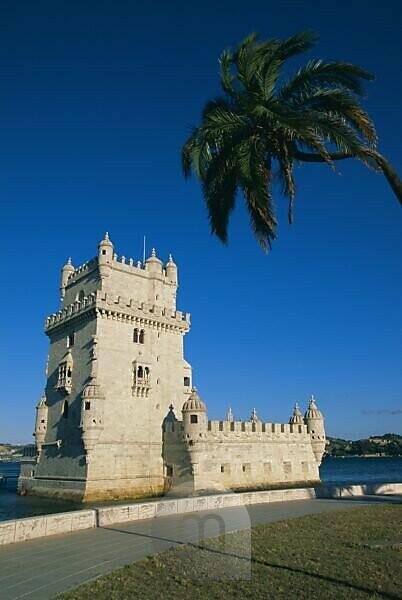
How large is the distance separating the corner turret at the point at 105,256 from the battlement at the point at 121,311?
225 cm

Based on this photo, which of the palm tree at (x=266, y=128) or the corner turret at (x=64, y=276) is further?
the corner turret at (x=64, y=276)

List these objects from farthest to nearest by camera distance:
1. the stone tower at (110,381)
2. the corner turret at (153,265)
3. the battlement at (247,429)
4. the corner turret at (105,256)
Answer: the corner turret at (153,265)
the corner turret at (105,256)
the battlement at (247,429)
the stone tower at (110,381)

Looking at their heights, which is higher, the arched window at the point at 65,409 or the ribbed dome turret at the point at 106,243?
the ribbed dome turret at the point at 106,243

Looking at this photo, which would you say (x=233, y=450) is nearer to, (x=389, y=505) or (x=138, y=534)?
(x=389, y=505)

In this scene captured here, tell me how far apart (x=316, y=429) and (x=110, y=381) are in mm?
21071

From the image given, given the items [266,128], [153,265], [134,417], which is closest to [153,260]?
[153,265]

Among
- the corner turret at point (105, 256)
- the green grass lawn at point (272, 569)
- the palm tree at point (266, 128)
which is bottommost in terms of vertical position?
the green grass lawn at point (272, 569)

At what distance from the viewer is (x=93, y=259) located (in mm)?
45625

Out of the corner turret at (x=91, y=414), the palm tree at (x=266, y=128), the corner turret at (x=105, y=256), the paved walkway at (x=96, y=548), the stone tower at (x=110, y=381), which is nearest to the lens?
the paved walkway at (x=96, y=548)

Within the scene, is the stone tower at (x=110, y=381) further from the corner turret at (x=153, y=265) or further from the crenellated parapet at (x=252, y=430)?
the crenellated parapet at (x=252, y=430)

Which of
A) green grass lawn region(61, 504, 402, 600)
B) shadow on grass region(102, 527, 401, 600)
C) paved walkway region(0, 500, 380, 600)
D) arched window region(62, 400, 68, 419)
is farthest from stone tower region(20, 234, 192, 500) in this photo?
green grass lawn region(61, 504, 402, 600)

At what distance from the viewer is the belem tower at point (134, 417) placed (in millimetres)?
39375

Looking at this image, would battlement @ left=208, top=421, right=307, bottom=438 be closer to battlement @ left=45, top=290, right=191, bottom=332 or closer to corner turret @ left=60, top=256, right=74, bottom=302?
battlement @ left=45, top=290, right=191, bottom=332

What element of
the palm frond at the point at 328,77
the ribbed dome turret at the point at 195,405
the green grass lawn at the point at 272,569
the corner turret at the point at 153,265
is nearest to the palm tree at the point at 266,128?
the palm frond at the point at 328,77
